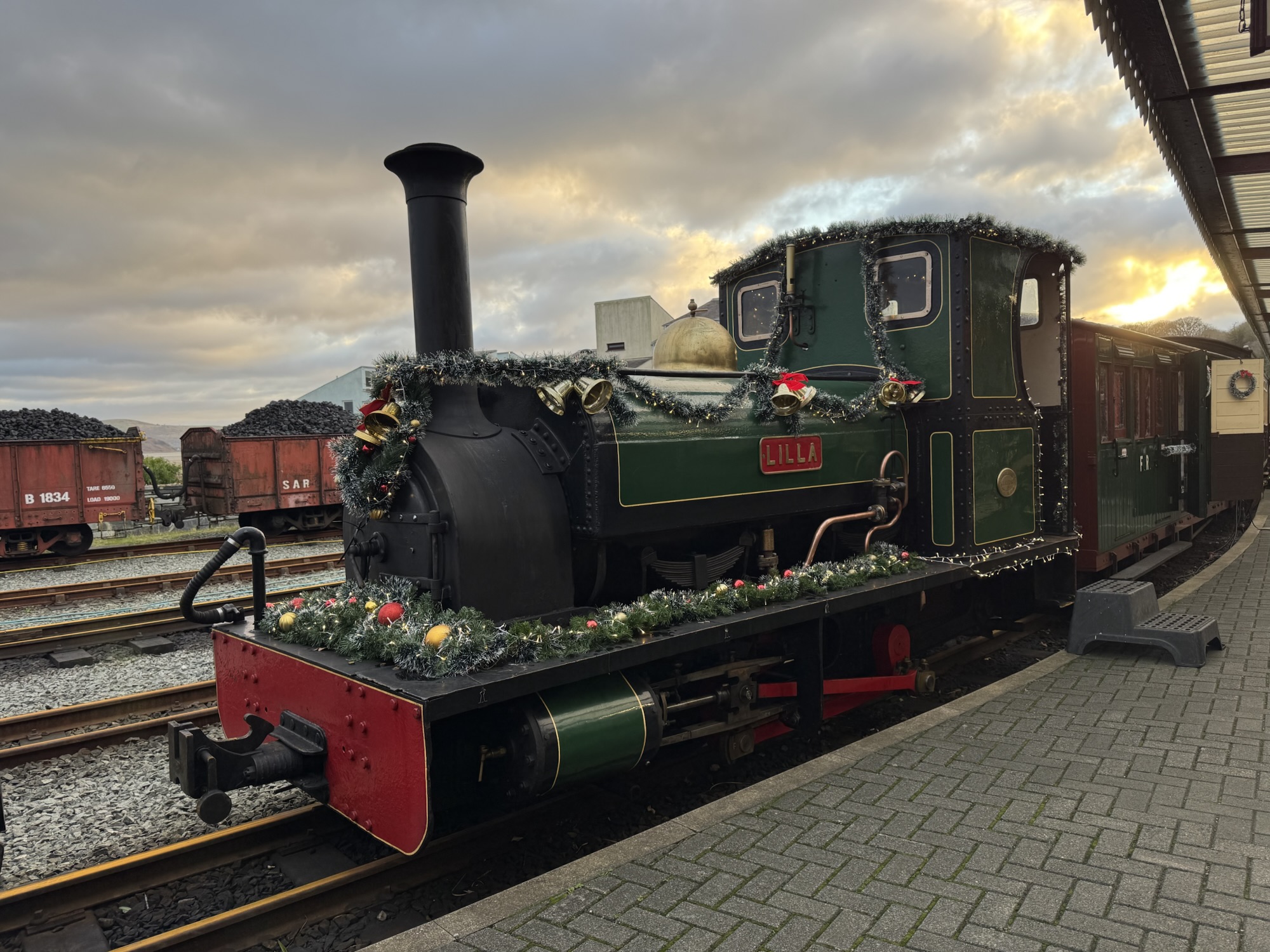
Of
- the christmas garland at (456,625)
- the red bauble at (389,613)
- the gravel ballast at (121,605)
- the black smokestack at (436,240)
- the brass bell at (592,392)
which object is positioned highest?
the black smokestack at (436,240)

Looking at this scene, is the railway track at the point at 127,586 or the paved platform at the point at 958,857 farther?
the railway track at the point at 127,586

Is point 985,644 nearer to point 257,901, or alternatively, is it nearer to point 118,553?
point 257,901

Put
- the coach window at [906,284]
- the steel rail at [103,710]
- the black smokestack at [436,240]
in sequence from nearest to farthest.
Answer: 1. the black smokestack at [436,240]
2. the steel rail at [103,710]
3. the coach window at [906,284]

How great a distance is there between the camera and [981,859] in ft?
10.8

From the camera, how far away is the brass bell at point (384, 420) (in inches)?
144

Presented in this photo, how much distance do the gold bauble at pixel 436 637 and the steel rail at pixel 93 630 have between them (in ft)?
14.9

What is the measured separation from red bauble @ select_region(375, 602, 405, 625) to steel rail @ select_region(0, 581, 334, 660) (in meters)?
4.10

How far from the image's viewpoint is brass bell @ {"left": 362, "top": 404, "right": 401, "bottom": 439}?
3654mm

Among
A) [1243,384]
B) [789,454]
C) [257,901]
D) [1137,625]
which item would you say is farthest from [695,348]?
[1243,384]

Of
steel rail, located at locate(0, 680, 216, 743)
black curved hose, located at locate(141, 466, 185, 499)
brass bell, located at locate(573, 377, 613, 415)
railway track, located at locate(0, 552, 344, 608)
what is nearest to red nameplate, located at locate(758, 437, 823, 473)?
brass bell, located at locate(573, 377, 613, 415)

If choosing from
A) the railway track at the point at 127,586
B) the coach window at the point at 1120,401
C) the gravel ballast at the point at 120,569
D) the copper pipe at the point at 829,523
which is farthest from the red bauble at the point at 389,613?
the gravel ballast at the point at 120,569

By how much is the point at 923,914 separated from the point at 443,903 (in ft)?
6.02

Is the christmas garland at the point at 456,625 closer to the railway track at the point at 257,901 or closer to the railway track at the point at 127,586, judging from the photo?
the railway track at the point at 257,901

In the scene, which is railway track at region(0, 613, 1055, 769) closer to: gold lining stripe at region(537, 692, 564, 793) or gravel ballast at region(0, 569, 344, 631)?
gravel ballast at region(0, 569, 344, 631)
